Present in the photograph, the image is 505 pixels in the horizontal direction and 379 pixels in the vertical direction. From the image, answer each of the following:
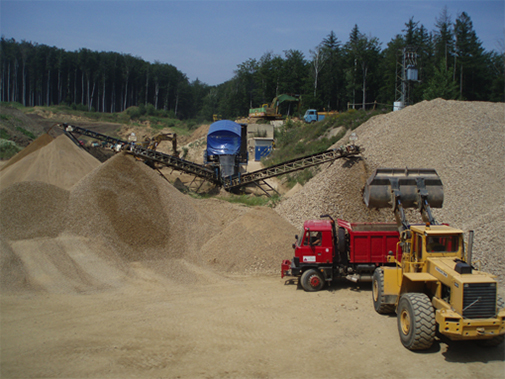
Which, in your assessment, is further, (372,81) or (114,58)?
(114,58)

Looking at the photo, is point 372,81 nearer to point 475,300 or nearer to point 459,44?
point 459,44

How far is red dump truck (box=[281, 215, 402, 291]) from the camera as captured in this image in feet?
33.8

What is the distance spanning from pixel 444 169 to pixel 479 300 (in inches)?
511

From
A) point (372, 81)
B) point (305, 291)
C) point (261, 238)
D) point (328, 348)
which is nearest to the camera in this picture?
point (328, 348)

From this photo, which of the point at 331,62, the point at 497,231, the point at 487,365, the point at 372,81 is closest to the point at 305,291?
the point at 487,365

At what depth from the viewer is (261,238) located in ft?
43.2

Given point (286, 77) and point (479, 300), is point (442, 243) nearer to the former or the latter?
point (479, 300)

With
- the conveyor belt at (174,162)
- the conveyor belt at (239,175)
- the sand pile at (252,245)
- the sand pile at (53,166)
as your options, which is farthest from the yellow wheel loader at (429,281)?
the sand pile at (53,166)

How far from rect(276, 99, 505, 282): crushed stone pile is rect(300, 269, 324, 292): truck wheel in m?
4.54

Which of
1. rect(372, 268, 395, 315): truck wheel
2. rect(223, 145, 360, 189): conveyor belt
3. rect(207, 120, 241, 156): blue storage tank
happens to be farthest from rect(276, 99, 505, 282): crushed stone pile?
rect(207, 120, 241, 156): blue storage tank

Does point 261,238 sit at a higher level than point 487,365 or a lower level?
higher

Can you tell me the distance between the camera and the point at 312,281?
1043cm

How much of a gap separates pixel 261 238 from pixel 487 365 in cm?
780

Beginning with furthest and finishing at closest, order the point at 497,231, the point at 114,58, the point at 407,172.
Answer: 1. the point at 114,58
2. the point at 497,231
3. the point at 407,172
